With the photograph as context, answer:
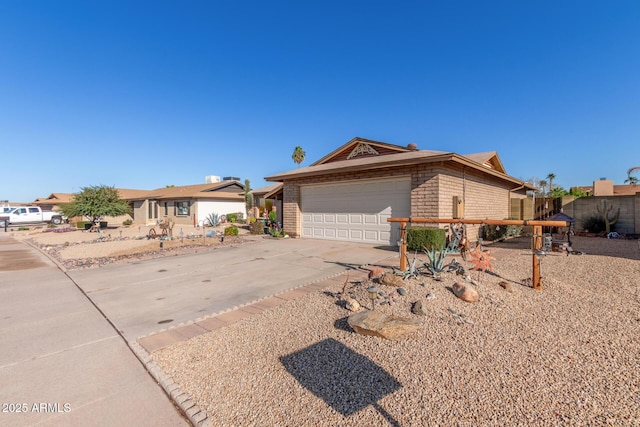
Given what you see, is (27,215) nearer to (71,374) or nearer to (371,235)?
(371,235)

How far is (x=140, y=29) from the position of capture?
41.9 feet

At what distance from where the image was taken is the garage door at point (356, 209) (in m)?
10.7

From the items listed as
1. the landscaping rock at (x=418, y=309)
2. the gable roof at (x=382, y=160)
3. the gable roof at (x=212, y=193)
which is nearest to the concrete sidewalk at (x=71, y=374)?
the landscaping rock at (x=418, y=309)

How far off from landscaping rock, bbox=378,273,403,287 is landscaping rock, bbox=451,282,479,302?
86 centimetres

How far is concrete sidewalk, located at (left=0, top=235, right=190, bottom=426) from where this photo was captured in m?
2.33

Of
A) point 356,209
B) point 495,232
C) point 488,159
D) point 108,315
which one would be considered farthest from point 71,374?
point 488,159

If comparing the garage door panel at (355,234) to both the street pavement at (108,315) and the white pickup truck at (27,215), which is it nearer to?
the street pavement at (108,315)

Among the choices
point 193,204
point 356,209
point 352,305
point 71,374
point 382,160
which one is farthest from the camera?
point 193,204

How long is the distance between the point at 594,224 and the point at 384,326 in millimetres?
15829

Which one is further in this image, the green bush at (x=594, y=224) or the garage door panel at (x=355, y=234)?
the green bush at (x=594, y=224)

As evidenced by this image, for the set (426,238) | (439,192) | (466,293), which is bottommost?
(466,293)

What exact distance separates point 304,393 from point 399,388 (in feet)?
2.75

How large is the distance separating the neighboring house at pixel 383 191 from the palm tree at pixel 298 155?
81.9 feet

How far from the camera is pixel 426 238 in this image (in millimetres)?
8594
